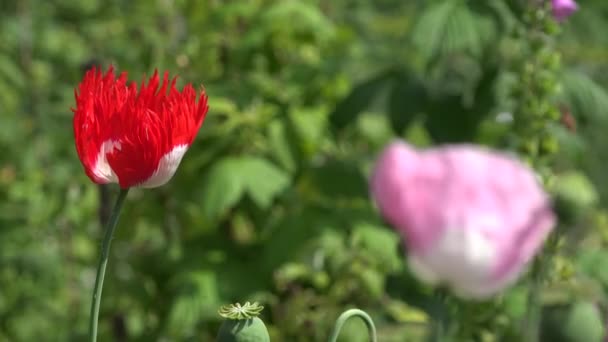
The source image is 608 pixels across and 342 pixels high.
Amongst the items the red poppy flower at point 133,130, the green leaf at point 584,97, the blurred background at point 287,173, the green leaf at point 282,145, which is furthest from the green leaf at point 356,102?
the red poppy flower at point 133,130

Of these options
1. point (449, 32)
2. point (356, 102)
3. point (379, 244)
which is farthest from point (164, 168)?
point (356, 102)

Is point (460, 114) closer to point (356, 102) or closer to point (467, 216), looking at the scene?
point (356, 102)

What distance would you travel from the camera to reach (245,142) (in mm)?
2262

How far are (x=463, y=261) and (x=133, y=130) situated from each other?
27 centimetres

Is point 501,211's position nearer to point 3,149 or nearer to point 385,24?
point 3,149

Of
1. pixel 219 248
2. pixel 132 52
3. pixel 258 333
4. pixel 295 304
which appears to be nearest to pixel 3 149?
pixel 132 52

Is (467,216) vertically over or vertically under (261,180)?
over

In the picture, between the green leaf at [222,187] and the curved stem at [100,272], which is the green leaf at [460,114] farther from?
the curved stem at [100,272]

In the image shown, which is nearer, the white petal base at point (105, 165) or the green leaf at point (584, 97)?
the white petal base at point (105, 165)

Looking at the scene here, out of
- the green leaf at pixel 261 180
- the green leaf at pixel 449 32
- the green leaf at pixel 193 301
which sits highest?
the green leaf at pixel 449 32

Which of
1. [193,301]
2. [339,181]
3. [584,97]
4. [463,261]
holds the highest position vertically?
[463,261]

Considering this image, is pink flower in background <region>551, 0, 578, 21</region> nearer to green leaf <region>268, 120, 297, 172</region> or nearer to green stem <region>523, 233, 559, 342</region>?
green stem <region>523, 233, 559, 342</region>

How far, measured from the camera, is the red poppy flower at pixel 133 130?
76 cm

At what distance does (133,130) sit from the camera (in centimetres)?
77
